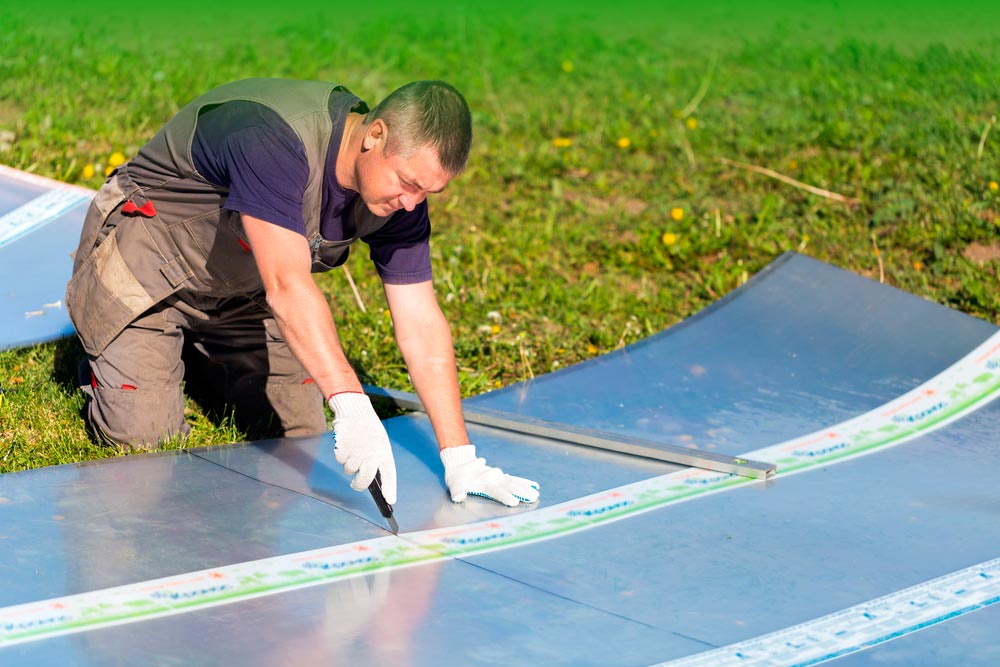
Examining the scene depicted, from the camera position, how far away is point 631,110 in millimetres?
6770

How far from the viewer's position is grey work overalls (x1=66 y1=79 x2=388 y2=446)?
2979mm

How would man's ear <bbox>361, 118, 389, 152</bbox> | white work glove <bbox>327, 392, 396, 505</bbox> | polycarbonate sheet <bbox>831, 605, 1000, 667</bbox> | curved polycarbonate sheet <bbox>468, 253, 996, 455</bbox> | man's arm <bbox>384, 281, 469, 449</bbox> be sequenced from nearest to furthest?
polycarbonate sheet <bbox>831, 605, 1000, 667</bbox>, white work glove <bbox>327, 392, 396, 505</bbox>, man's ear <bbox>361, 118, 389, 152</bbox>, man's arm <bbox>384, 281, 469, 449</bbox>, curved polycarbonate sheet <bbox>468, 253, 996, 455</bbox>

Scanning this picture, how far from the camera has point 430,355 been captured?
300 cm

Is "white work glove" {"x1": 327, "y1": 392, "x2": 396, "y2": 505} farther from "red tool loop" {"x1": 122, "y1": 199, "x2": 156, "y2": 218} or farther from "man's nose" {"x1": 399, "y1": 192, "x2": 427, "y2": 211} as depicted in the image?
"red tool loop" {"x1": 122, "y1": 199, "x2": 156, "y2": 218}

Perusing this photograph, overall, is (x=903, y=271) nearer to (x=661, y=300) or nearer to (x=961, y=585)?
(x=661, y=300)

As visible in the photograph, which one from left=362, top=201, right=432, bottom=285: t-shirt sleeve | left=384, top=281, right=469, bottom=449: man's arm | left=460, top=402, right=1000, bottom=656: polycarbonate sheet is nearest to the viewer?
left=460, top=402, right=1000, bottom=656: polycarbonate sheet

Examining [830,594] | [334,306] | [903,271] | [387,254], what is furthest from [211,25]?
[830,594]

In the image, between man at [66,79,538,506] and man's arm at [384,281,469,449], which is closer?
man at [66,79,538,506]

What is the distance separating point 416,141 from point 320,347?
51 cm

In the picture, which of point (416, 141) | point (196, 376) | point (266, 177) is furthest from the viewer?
point (196, 376)

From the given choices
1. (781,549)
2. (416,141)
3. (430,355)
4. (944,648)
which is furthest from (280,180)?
(944,648)

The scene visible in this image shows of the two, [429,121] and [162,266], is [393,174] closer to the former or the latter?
[429,121]

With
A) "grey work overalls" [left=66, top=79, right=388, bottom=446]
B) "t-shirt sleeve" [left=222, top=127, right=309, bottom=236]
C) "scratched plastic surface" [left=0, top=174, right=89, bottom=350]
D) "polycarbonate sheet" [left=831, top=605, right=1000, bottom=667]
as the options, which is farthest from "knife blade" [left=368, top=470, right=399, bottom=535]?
"scratched plastic surface" [left=0, top=174, right=89, bottom=350]

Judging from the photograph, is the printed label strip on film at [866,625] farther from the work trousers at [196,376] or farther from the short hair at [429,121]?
the work trousers at [196,376]
